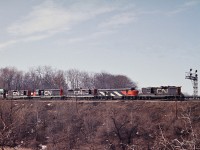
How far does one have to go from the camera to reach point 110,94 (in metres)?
51.6

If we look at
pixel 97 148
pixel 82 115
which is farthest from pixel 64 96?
pixel 97 148

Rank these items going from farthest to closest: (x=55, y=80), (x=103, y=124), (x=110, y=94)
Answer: (x=55, y=80) < (x=110, y=94) < (x=103, y=124)

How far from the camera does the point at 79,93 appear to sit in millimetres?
55219

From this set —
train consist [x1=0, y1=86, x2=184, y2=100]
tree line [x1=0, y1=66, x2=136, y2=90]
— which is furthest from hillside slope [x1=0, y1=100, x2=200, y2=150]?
tree line [x1=0, y1=66, x2=136, y2=90]

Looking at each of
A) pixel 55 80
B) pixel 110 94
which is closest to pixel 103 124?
pixel 110 94

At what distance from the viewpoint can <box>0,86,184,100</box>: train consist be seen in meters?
45.5

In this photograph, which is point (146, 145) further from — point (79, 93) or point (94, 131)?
point (79, 93)

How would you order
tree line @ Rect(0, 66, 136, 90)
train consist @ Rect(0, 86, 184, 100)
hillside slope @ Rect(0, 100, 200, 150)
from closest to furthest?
hillside slope @ Rect(0, 100, 200, 150) < train consist @ Rect(0, 86, 184, 100) < tree line @ Rect(0, 66, 136, 90)

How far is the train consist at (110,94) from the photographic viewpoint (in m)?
45.5

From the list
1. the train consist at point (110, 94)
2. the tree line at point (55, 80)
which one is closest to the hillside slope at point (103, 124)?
the train consist at point (110, 94)

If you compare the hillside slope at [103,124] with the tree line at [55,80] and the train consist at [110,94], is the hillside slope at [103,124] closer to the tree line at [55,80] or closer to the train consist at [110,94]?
the train consist at [110,94]

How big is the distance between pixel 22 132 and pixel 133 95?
19.3 m

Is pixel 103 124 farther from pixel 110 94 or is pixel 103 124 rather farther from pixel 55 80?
pixel 55 80

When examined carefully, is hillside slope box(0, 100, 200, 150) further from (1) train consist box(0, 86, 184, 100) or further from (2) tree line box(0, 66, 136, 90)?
(2) tree line box(0, 66, 136, 90)
